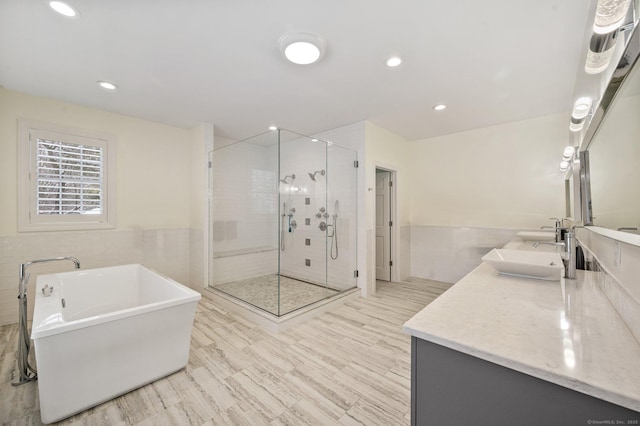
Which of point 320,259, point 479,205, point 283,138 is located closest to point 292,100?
point 283,138

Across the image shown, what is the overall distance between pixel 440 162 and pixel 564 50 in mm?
2463

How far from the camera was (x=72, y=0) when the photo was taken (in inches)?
62.1

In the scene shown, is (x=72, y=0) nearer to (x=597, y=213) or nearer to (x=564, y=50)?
(x=597, y=213)

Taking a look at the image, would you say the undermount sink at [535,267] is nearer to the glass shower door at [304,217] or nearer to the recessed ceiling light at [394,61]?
the recessed ceiling light at [394,61]

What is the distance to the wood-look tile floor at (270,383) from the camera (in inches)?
62.8

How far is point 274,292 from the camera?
3.61 meters

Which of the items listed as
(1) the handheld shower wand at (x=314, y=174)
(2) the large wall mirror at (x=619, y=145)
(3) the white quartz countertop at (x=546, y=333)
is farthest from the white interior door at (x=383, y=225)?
(3) the white quartz countertop at (x=546, y=333)

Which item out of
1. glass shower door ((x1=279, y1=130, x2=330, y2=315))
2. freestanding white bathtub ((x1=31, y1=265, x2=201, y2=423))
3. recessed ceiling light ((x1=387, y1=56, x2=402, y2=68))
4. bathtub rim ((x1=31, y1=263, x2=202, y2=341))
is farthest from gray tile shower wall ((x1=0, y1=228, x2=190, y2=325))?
recessed ceiling light ((x1=387, y1=56, x2=402, y2=68))

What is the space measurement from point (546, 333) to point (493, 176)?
12.2 ft

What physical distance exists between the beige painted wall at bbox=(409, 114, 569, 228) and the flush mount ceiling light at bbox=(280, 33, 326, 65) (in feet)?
10.4

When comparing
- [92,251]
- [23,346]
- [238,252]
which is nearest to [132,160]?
[92,251]

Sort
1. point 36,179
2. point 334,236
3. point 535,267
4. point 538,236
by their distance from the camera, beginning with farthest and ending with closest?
point 334,236, point 538,236, point 36,179, point 535,267

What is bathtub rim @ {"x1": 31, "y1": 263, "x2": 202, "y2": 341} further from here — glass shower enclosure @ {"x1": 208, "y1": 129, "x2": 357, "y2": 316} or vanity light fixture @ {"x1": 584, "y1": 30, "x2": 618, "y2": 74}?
vanity light fixture @ {"x1": 584, "y1": 30, "x2": 618, "y2": 74}

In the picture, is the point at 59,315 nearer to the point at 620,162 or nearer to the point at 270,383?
the point at 270,383
